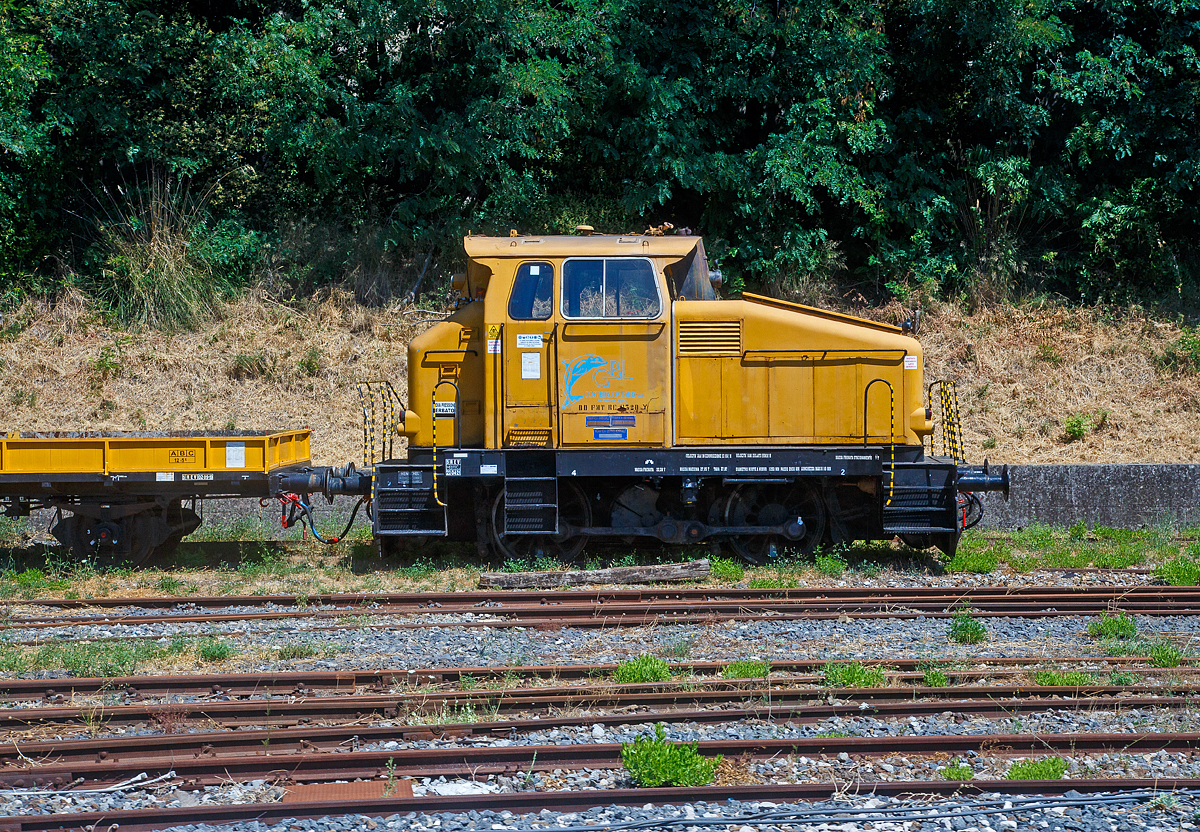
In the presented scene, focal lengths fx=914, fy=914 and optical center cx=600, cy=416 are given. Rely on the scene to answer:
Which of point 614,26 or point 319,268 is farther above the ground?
point 614,26

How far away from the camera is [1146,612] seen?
28.6ft

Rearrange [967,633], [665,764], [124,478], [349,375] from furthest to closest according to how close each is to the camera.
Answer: [349,375]
[124,478]
[967,633]
[665,764]

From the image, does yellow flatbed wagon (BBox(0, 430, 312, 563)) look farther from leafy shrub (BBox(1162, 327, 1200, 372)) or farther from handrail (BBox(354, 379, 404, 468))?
leafy shrub (BBox(1162, 327, 1200, 372))

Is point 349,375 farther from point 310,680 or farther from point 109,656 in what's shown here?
point 310,680

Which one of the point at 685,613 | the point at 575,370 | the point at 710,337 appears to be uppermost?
the point at 710,337

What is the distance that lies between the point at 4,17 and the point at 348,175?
661cm

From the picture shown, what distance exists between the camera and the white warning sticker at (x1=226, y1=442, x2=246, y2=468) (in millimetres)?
10227

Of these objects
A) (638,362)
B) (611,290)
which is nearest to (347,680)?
(638,362)

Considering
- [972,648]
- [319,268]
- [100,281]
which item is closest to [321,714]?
[972,648]

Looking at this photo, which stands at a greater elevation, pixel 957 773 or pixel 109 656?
pixel 109 656

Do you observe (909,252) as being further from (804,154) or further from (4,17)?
(4,17)

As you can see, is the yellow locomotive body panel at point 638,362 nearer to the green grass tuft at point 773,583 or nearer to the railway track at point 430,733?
the green grass tuft at point 773,583

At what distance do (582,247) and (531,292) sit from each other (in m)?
0.74

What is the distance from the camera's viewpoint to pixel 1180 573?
391 inches
